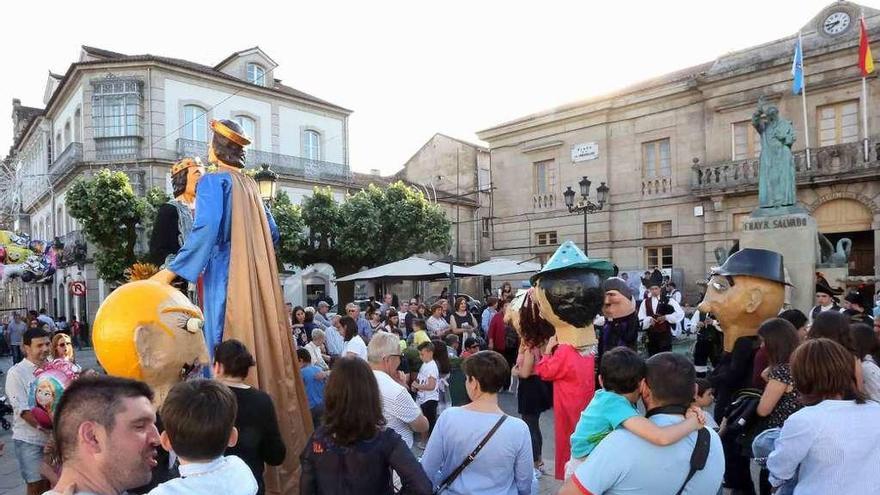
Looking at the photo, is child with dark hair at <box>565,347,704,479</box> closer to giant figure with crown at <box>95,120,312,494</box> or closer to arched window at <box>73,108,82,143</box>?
giant figure with crown at <box>95,120,312,494</box>

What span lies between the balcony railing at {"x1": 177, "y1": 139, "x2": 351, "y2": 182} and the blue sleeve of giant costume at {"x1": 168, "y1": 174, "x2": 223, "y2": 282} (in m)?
22.8

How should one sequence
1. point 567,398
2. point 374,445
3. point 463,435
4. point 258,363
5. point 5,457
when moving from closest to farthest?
point 374,445 < point 463,435 < point 258,363 < point 567,398 < point 5,457

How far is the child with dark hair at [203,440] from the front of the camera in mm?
2141

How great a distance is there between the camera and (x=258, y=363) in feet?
13.1

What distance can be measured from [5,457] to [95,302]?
2036cm

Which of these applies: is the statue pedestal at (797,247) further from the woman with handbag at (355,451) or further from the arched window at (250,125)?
the arched window at (250,125)

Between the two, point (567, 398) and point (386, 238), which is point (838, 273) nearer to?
point (567, 398)

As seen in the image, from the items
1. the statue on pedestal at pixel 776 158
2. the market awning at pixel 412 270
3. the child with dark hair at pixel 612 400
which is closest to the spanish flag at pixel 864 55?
the statue on pedestal at pixel 776 158

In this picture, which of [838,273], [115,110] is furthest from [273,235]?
[115,110]

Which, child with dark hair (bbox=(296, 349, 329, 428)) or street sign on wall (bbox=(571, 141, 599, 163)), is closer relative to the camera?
child with dark hair (bbox=(296, 349, 329, 428))

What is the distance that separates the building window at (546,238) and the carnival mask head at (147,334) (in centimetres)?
2337

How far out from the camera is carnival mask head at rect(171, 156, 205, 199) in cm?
443

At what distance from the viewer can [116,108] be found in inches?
957

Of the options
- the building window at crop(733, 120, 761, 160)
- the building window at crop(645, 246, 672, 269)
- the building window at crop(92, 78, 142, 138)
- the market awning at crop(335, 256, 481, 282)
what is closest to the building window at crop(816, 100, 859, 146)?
the building window at crop(733, 120, 761, 160)
